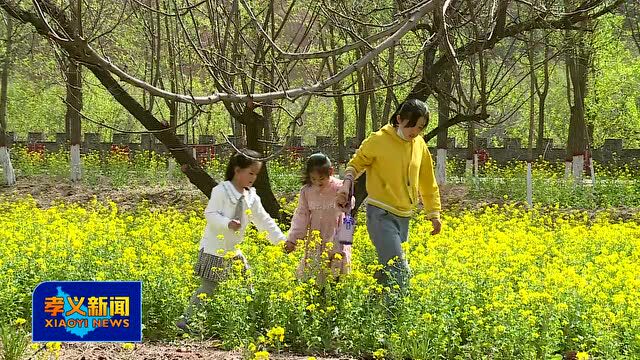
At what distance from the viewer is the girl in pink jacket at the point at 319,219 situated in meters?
6.20

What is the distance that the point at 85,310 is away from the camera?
4039 millimetres

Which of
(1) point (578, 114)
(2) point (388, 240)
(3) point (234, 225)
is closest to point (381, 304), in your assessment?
(2) point (388, 240)

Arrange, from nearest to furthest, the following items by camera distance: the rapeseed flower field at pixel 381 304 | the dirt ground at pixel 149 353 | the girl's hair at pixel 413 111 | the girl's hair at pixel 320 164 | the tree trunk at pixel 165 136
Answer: the dirt ground at pixel 149 353, the rapeseed flower field at pixel 381 304, the girl's hair at pixel 413 111, the girl's hair at pixel 320 164, the tree trunk at pixel 165 136

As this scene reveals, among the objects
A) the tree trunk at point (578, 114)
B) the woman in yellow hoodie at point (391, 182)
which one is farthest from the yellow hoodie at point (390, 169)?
the tree trunk at point (578, 114)

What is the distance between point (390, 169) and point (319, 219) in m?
0.77

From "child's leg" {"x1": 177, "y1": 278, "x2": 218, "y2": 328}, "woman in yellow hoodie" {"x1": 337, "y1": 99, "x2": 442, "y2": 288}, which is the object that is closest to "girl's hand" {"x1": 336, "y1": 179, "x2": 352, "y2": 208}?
"woman in yellow hoodie" {"x1": 337, "y1": 99, "x2": 442, "y2": 288}

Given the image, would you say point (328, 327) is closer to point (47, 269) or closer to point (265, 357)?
point (265, 357)

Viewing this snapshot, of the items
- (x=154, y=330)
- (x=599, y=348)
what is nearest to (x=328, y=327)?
(x=154, y=330)

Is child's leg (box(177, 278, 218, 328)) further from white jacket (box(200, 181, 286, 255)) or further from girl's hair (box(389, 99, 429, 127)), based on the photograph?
girl's hair (box(389, 99, 429, 127))

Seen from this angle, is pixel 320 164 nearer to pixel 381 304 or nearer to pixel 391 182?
pixel 391 182

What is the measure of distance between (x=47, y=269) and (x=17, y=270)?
0.95ft

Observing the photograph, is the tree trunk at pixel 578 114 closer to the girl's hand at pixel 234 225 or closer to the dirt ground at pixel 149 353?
the girl's hand at pixel 234 225

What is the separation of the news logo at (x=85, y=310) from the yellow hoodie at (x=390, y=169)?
6.91 ft

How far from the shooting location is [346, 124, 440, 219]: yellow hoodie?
5.86 metres
